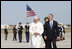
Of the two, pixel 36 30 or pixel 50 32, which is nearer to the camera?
pixel 36 30

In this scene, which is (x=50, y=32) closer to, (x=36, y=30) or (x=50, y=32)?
(x=50, y=32)

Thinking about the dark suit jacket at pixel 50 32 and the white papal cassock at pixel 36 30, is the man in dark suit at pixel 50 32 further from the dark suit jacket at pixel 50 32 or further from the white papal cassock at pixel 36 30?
the white papal cassock at pixel 36 30

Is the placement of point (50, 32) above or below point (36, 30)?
below

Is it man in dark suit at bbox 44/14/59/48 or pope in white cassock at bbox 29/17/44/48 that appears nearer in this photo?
pope in white cassock at bbox 29/17/44/48

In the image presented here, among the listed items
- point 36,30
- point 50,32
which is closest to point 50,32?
point 50,32

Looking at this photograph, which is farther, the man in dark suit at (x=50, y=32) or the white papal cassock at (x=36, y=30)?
the man in dark suit at (x=50, y=32)

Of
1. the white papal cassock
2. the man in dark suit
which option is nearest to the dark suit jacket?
the man in dark suit

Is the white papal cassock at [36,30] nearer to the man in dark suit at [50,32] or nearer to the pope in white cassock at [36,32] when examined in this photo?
the pope in white cassock at [36,32]

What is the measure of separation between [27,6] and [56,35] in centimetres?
1692

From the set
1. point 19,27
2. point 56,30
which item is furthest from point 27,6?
point 56,30

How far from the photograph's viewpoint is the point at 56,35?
49.8 feet

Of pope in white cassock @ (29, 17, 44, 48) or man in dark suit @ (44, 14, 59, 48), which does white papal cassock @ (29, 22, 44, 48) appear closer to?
pope in white cassock @ (29, 17, 44, 48)

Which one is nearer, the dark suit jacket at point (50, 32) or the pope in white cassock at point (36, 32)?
the pope in white cassock at point (36, 32)

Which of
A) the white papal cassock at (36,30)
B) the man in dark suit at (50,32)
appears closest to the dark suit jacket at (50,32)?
the man in dark suit at (50,32)
